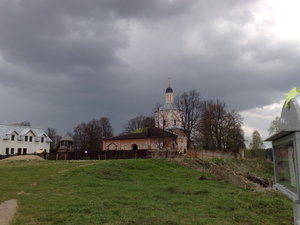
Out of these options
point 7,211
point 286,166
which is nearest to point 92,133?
point 7,211

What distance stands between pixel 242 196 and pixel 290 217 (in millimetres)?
3324

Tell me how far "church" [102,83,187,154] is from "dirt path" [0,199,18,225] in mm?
28114

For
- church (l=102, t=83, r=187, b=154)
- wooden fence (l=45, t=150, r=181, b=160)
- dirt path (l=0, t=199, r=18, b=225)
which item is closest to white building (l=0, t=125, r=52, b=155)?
church (l=102, t=83, r=187, b=154)

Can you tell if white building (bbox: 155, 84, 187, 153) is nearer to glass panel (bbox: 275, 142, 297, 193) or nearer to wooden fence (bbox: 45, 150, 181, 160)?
wooden fence (bbox: 45, 150, 181, 160)

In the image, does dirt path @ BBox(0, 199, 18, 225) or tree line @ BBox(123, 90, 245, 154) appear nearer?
dirt path @ BBox(0, 199, 18, 225)

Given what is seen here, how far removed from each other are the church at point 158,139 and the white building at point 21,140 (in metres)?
14.6

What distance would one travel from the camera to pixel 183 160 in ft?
109

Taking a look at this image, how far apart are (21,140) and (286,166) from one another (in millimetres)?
57893

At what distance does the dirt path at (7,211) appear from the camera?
9.10m

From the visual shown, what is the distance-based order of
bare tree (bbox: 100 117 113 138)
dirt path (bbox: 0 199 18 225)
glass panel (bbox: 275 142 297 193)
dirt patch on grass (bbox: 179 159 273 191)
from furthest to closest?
bare tree (bbox: 100 117 113 138), dirt patch on grass (bbox: 179 159 273 191), dirt path (bbox: 0 199 18 225), glass panel (bbox: 275 142 297 193)

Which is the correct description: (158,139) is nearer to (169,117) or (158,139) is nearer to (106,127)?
(169,117)

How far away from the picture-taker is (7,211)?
10383 millimetres

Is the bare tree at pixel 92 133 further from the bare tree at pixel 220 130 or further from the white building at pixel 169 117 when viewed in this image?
the bare tree at pixel 220 130

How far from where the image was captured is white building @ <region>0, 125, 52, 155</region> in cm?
5431
